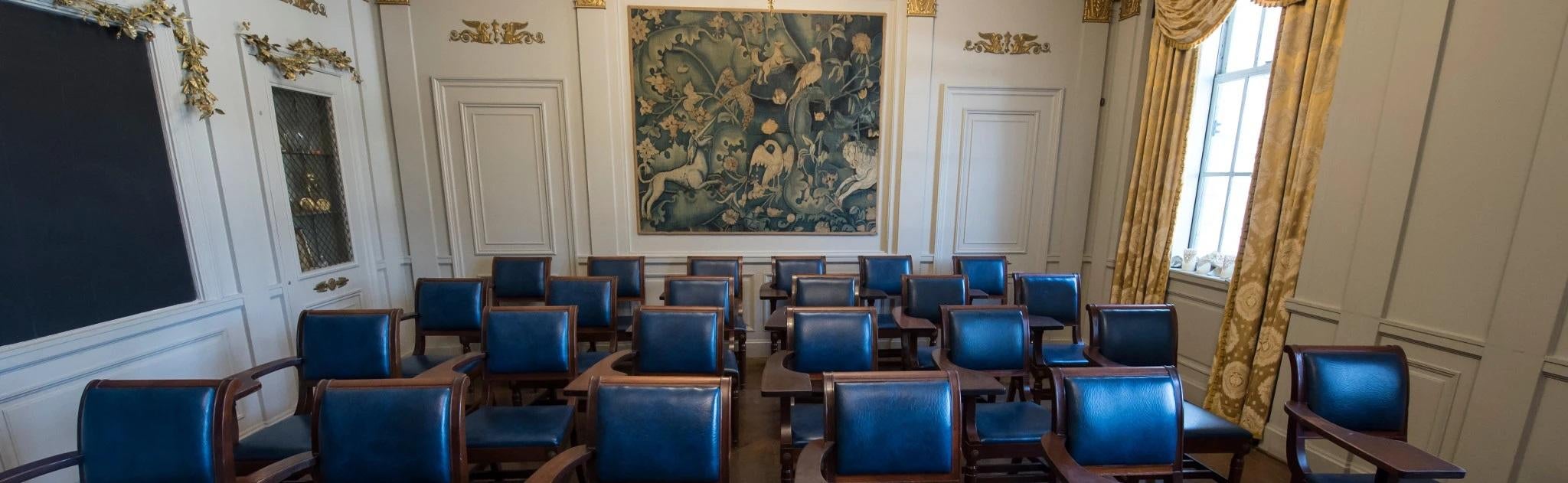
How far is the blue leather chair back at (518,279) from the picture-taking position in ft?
11.2

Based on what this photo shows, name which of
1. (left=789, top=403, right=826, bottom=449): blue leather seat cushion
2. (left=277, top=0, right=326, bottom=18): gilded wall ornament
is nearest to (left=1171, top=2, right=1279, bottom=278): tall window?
(left=789, top=403, right=826, bottom=449): blue leather seat cushion

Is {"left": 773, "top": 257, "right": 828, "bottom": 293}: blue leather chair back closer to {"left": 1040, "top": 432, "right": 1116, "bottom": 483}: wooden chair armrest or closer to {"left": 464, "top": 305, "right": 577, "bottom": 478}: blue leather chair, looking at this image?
{"left": 464, "top": 305, "right": 577, "bottom": 478}: blue leather chair

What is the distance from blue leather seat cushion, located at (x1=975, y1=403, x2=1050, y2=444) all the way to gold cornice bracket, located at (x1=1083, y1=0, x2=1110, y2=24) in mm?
3120

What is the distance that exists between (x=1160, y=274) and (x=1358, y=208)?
43.4 inches

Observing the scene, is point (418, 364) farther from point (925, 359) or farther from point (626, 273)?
point (925, 359)

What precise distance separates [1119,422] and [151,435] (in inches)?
116

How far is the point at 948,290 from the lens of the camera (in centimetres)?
295

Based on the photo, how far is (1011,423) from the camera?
1898mm

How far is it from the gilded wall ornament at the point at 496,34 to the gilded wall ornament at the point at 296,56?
672 millimetres

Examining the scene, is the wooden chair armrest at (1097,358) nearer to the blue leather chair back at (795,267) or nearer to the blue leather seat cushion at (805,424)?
the blue leather seat cushion at (805,424)

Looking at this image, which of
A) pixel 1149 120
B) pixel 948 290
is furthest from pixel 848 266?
pixel 1149 120

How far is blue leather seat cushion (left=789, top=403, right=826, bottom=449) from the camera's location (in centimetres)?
180

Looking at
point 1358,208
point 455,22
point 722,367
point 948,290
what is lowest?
point 722,367

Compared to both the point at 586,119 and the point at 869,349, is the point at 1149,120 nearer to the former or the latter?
the point at 869,349
